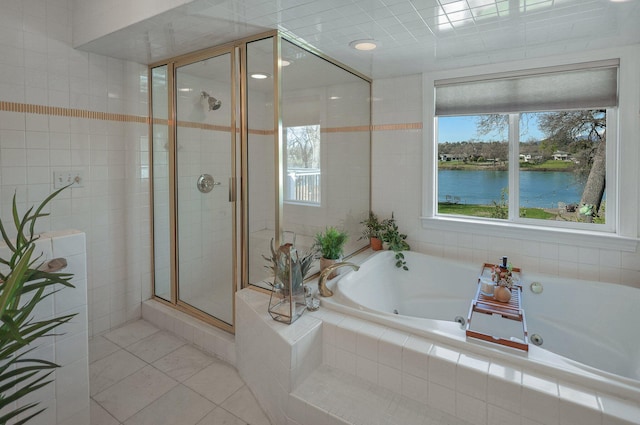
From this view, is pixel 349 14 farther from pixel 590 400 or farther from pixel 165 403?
pixel 165 403

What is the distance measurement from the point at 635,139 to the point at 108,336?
3989 mm

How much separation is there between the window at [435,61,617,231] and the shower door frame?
1763mm

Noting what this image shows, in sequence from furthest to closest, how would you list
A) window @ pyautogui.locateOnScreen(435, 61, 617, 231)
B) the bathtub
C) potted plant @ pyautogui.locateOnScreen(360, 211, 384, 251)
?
potted plant @ pyautogui.locateOnScreen(360, 211, 384, 251)
window @ pyautogui.locateOnScreen(435, 61, 617, 231)
the bathtub

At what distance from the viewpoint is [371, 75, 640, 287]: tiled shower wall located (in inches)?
107

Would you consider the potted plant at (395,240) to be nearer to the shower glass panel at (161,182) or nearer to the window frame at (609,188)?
the window frame at (609,188)

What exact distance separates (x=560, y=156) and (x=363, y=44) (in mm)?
1760

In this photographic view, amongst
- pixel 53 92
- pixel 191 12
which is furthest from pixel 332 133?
pixel 53 92

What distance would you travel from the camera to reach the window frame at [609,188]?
2.38 meters

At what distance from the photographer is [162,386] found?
2.11m

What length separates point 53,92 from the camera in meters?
2.36

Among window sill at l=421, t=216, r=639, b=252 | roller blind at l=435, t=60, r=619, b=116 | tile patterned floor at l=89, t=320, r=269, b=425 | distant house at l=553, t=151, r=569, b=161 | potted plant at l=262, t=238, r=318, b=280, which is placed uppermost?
roller blind at l=435, t=60, r=619, b=116

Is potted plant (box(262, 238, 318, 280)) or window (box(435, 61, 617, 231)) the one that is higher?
window (box(435, 61, 617, 231))

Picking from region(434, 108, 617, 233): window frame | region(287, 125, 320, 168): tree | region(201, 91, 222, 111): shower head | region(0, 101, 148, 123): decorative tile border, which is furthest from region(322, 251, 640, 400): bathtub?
region(0, 101, 148, 123): decorative tile border

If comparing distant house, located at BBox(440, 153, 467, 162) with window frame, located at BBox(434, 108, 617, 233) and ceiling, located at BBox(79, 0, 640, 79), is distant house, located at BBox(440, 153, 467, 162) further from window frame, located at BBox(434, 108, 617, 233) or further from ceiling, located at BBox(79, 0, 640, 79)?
ceiling, located at BBox(79, 0, 640, 79)
